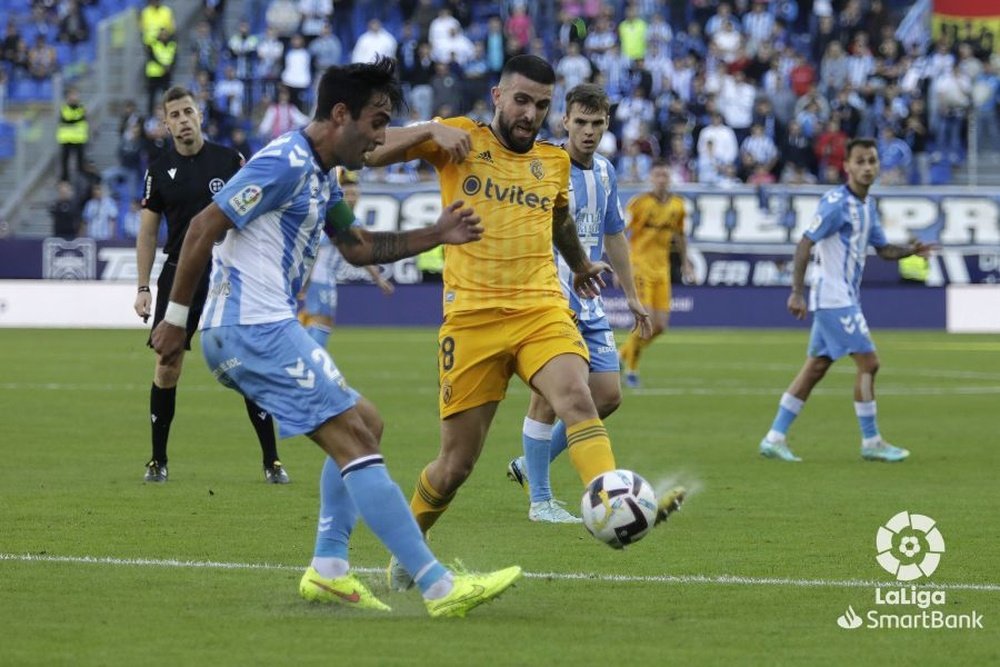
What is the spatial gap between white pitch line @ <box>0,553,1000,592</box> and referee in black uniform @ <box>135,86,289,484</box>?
3.05m

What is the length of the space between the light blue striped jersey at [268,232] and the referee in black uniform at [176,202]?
4371 mm

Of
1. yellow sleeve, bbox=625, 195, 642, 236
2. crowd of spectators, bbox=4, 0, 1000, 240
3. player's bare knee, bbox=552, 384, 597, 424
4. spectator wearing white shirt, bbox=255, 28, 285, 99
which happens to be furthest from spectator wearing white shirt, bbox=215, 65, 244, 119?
player's bare knee, bbox=552, 384, 597, 424

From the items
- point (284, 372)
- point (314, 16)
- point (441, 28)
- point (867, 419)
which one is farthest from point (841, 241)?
point (314, 16)

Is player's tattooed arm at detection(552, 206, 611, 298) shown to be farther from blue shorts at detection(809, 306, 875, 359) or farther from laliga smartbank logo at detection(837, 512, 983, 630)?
blue shorts at detection(809, 306, 875, 359)

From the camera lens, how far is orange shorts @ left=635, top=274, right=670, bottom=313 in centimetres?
2120

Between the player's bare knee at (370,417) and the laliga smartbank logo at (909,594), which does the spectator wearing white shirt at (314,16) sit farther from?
the player's bare knee at (370,417)

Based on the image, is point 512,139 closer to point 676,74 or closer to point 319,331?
point 319,331

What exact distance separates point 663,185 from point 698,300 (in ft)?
38.4

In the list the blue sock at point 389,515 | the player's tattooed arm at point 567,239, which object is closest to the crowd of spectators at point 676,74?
the player's tattooed arm at point 567,239

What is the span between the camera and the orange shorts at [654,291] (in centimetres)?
2120

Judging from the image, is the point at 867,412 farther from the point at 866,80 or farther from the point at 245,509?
the point at 866,80

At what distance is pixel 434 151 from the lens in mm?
8141

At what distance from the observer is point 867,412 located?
1411 cm

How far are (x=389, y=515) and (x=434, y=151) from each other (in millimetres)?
1892
